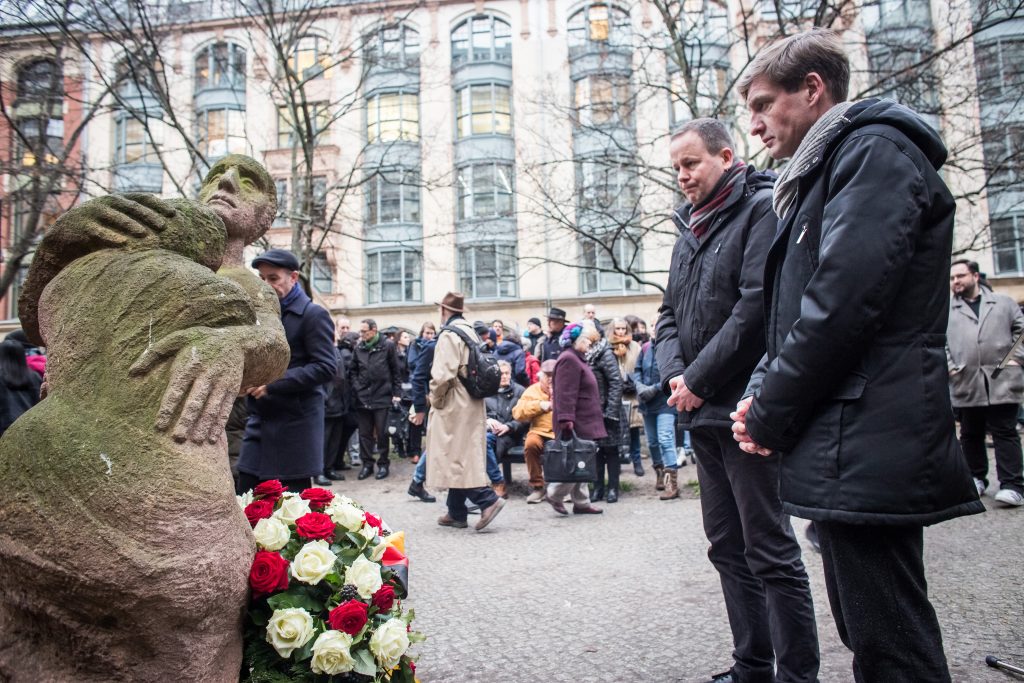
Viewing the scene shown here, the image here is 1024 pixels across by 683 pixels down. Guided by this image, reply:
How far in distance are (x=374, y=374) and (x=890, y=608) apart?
9386 millimetres

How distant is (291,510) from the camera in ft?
8.97

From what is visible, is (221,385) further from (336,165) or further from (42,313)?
(336,165)

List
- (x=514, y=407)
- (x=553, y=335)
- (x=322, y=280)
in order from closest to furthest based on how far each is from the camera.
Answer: (x=514, y=407), (x=553, y=335), (x=322, y=280)

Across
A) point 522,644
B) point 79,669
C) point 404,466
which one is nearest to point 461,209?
point 404,466

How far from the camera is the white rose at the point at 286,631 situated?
2242mm

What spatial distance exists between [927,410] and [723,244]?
4.76 ft

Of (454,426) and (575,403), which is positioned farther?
(575,403)

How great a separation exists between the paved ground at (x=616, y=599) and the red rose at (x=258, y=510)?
136cm

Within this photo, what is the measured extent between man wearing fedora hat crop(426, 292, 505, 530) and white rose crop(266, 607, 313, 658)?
15.7ft

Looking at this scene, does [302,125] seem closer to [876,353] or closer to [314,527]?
[314,527]

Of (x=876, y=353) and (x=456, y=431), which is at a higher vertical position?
(x=876, y=353)

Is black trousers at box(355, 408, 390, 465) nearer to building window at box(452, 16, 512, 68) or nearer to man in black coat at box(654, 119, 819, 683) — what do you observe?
man in black coat at box(654, 119, 819, 683)

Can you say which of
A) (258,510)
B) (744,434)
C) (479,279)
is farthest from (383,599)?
(479,279)

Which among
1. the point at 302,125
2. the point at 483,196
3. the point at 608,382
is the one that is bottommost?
the point at 608,382
